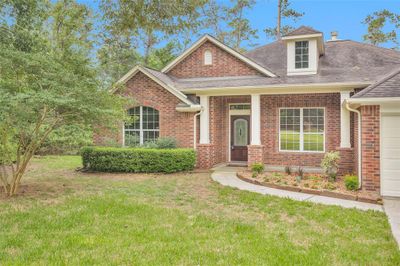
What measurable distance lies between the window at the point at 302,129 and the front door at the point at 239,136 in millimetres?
1705

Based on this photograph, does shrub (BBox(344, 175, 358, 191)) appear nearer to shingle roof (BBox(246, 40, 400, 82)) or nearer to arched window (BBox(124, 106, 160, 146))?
shingle roof (BBox(246, 40, 400, 82))

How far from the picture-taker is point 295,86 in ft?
41.9

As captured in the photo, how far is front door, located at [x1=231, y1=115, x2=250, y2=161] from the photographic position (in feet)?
51.3

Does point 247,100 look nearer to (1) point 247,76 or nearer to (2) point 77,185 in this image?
(1) point 247,76


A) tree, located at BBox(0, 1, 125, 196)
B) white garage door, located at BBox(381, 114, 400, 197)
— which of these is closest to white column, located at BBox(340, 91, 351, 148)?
white garage door, located at BBox(381, 114, 400, 197)

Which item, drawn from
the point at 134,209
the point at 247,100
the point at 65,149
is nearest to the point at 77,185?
the point at 134,209

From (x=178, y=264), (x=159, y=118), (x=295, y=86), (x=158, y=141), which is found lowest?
(x=178, y=264)

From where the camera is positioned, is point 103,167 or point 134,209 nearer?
point 134,209

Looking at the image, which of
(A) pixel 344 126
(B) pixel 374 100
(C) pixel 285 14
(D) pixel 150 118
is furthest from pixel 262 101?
(C) pixel 285 14

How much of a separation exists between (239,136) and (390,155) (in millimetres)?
7717

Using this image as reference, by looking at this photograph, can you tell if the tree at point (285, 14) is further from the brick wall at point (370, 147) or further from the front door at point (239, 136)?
the brick wall at point (370, 147)

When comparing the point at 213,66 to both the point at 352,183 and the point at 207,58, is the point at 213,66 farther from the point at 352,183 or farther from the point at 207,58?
the point at 352,183

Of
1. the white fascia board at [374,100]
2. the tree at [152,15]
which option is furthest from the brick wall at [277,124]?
the tree at [152,15]

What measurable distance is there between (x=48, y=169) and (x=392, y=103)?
13.3 metres
